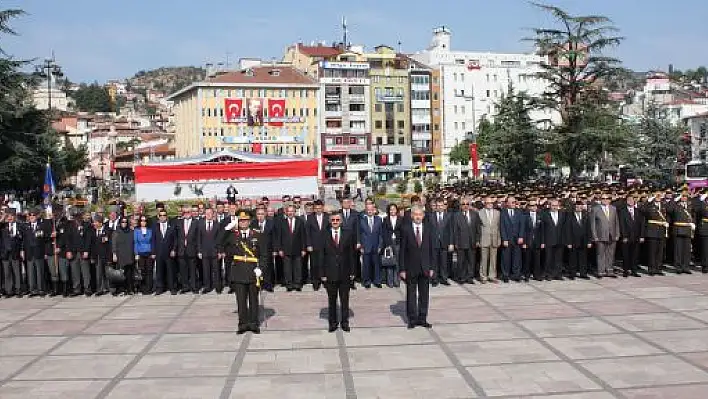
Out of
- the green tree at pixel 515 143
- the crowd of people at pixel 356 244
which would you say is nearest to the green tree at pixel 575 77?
the green tree at pixel 515 143

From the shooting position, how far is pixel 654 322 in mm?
12078

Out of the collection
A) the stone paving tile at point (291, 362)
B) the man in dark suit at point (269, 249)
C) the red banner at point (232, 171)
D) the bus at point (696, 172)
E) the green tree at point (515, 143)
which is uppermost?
the green tree at point (515, 143)

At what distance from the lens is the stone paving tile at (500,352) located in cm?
1002

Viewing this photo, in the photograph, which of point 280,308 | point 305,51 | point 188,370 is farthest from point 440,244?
point 305,51

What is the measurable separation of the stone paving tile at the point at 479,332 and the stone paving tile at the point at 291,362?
1874 millimetres

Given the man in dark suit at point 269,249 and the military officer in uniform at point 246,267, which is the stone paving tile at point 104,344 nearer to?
the military officer in uniform at point 246,267

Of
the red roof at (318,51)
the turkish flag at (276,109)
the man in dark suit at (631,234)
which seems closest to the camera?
the man in dark suit at (631,234)

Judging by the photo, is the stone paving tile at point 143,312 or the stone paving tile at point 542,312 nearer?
the stone paving tile at point 542,312

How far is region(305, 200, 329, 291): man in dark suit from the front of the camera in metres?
13.1

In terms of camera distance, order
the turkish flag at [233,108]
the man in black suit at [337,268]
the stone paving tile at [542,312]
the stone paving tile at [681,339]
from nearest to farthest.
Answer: the stone paving tile at [681,339]
the man in black suit at [337,268]
the stone paving tile at [542,312]
the turkish flag at [233,108]

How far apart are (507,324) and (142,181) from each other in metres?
27.8

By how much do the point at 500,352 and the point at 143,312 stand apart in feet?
22.2

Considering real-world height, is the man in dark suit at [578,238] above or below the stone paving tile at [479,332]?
above

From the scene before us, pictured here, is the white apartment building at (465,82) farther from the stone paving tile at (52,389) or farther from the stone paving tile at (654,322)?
the stone paving tile at (52,389)
